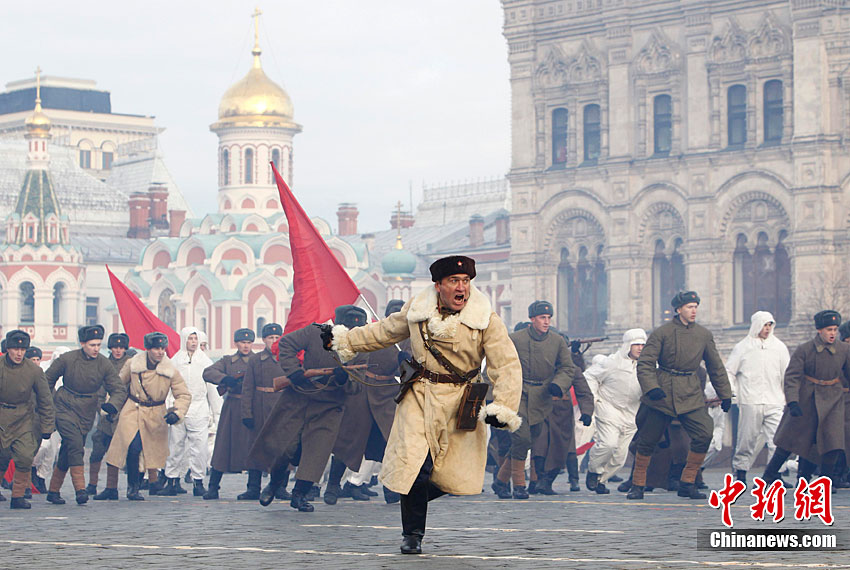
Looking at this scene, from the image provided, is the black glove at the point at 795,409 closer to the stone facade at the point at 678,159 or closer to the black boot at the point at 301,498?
the black boot at the point at 301,498

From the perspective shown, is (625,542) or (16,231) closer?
(625,542)

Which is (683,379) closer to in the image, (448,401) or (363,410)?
(363,410)

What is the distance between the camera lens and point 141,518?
12156 mm

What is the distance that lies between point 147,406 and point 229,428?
0.73 metres

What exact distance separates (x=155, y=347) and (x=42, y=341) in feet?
170

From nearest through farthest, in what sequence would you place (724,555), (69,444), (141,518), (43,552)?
(724,555) → (43,552) → (141,518) → (69,444)

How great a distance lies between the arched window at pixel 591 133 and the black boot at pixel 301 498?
39.4 meters

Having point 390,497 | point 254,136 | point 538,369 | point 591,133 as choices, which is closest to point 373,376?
point 390,497

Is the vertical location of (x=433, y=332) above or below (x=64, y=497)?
above

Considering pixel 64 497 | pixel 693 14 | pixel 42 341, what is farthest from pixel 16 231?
pixel 64 497

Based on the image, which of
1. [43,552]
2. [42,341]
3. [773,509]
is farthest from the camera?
[42,341]

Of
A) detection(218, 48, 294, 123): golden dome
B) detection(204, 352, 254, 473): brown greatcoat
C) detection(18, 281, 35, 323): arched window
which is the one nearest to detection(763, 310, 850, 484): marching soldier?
detection(204, 352, 254, 473): brown greatcoat

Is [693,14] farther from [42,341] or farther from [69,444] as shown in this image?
[69,444]

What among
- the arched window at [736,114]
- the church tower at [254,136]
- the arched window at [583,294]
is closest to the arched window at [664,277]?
the arched window at [583,294]
